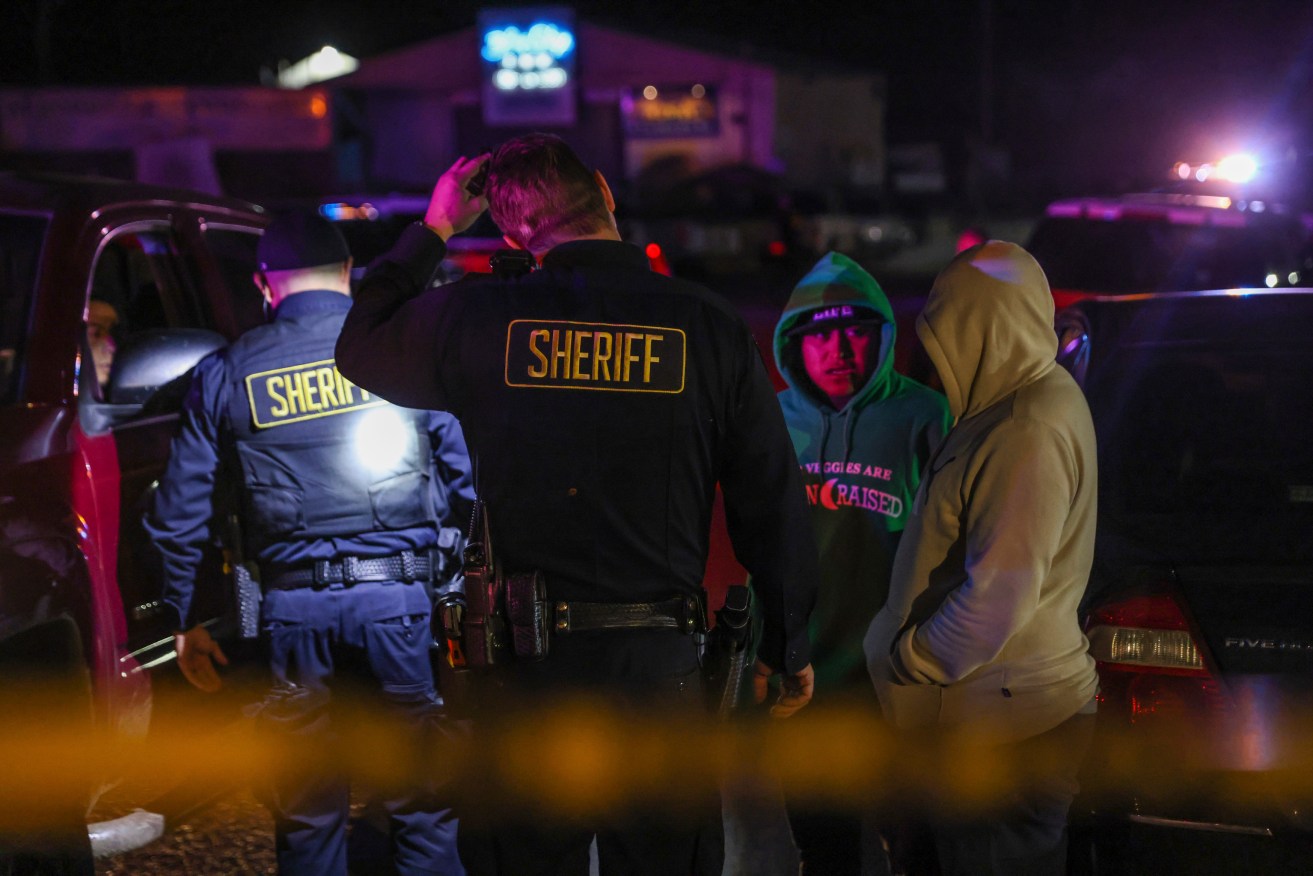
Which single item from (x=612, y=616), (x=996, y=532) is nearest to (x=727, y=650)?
(x=612, y=616)

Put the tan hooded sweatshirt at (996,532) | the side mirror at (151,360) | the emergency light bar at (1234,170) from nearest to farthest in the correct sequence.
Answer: the tan hooded sweatshirt at (996,532)
the side mirror at (151,360)
the emergency light bar at (1234,170)

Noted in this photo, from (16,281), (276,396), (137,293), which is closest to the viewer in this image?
(276,396)

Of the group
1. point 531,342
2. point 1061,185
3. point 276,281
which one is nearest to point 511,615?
point 531,342

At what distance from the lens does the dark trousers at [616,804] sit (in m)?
2.68

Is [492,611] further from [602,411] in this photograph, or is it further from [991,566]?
[991,566]

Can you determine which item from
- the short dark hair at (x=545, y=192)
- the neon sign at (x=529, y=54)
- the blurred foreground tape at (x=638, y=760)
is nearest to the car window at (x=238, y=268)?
the blurred foreground tape at (x=638, y=760)

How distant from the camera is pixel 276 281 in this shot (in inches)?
139

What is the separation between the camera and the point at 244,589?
3584 mm

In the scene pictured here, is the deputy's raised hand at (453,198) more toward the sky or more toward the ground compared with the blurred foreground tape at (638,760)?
more toward the sky

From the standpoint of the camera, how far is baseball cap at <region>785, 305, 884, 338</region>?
11.6ft

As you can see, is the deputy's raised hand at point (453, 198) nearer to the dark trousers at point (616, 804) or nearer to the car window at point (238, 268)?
the dark trousers at point (616, 804)

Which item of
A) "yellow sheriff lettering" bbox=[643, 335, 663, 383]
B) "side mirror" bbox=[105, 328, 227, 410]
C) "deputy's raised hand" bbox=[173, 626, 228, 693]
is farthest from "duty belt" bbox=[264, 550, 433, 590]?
"yellow sheriff lettering" bbox=[643, 335, 663, 383]

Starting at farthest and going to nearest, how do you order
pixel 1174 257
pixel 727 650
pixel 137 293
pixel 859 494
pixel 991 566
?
pixel 1174 257 → pixel 137 293 → pixel 859 494 → pixel 727 650 → pixel 991 566

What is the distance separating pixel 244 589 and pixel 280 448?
A: 0.42 metres
